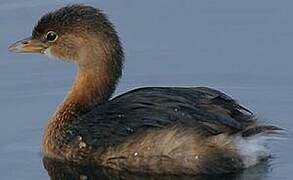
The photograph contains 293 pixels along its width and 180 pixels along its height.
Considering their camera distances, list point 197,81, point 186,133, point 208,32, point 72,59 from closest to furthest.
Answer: point 186,133 → point 72,59 → point 197,81 → point 208,32

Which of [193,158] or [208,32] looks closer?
[193,158]

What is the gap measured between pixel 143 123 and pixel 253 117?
899 millimetres

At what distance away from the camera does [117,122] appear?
10836mm

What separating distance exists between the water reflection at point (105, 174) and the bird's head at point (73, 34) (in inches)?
38.7

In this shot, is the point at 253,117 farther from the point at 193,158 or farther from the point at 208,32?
the point at 208,32

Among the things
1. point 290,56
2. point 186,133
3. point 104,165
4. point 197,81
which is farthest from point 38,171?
point 290,56

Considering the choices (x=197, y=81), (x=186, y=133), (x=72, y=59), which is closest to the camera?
(x=186, y=133)

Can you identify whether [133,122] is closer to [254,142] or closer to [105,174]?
[105,174]

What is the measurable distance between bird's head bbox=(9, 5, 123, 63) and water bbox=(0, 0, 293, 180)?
2.09 ft

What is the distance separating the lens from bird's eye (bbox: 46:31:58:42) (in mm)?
11719

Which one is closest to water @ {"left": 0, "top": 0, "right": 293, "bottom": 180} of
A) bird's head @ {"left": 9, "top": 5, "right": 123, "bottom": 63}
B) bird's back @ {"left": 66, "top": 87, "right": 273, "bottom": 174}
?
bird's back @ {"left": 66, "top": 87, "right": 273, "bottom": 174}

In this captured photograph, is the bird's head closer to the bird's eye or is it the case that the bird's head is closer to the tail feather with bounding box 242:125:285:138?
the bird's eye

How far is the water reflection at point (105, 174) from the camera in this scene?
10.6 meters

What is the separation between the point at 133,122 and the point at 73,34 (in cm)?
123
